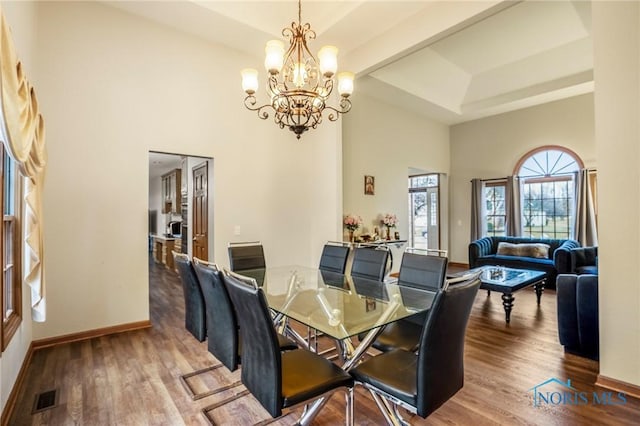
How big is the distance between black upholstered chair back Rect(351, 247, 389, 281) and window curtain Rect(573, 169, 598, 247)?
5.04 metres

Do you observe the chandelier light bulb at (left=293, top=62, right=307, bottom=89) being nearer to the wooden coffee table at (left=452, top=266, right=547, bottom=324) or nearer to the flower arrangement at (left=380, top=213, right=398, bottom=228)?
the wooden coffee table at (left=452, top=266, right=547, bottom=324)

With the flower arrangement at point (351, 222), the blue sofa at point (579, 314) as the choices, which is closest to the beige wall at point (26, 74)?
the flower arrangement at point (351, 222)

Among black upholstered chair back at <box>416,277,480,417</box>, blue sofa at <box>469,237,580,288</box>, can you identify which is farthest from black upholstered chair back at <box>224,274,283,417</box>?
blue sofa at <box>469,237,580,288</box>

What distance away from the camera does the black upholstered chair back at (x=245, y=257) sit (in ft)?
11.9

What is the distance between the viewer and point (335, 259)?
360cm

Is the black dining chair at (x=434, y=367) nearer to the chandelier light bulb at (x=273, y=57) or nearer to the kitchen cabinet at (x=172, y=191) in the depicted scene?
the chandelier light bulb at (x=273, y=57)

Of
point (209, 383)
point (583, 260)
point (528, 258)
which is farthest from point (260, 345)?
point (528, 258)

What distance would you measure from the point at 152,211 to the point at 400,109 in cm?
839

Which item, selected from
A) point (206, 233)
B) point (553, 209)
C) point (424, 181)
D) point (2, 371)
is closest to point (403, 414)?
point (2, 371)

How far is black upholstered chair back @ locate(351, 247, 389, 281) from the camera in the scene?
10.1 feet

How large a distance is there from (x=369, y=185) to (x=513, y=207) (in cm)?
330

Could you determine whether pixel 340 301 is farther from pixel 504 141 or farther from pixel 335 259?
pixel 504 141

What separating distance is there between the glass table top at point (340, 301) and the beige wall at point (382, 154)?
2884 millimetres

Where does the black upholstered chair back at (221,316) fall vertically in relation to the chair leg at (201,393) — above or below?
above
